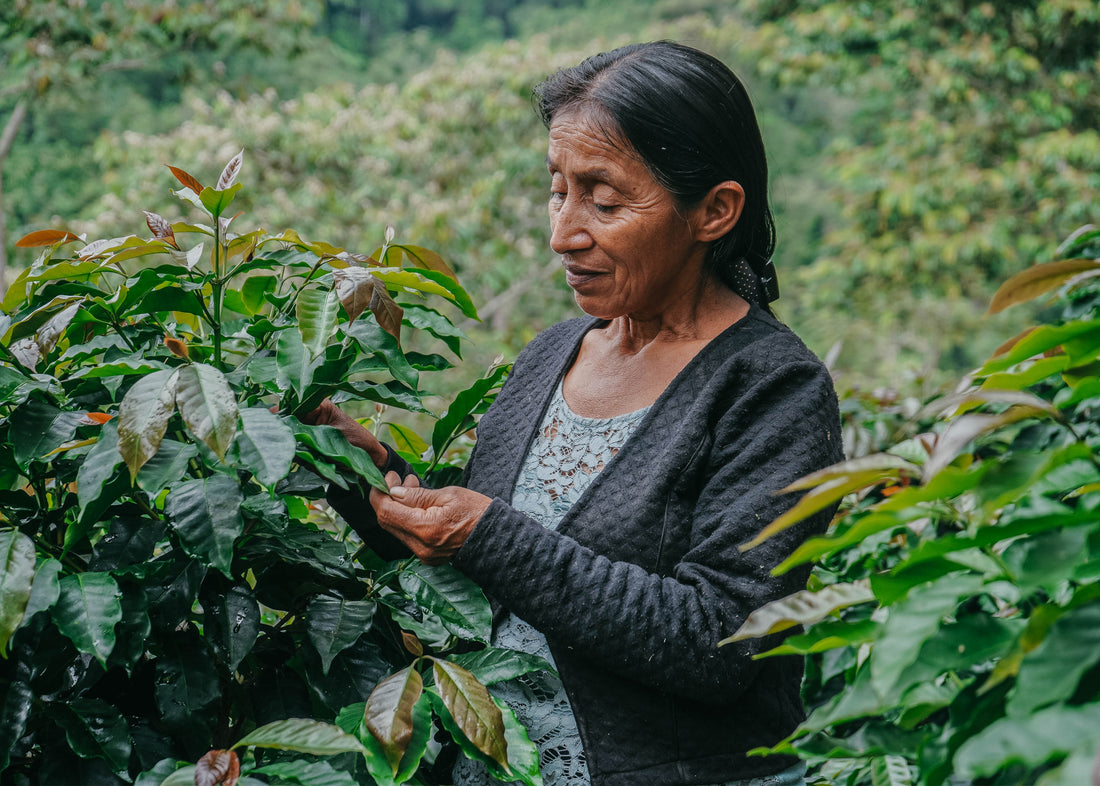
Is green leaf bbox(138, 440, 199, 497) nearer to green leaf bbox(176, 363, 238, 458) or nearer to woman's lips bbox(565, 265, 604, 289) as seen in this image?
green leaf bbox(176, 363, 238, 458)

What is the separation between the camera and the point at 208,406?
96 centimetres

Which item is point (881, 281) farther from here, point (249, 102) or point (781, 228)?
point (781, 228)

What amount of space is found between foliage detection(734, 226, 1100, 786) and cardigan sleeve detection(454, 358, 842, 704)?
0.30 metres

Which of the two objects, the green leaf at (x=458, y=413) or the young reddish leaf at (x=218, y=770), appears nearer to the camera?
the young reddish leaf at (x=218, y=770)

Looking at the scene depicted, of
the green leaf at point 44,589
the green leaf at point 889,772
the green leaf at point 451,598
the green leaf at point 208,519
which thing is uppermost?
the green leaf at point 208,519

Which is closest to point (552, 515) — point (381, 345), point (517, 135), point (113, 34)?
point (381, 345)

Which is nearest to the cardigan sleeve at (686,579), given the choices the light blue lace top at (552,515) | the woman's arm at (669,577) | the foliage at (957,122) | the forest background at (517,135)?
the woman's arm at (669,577)

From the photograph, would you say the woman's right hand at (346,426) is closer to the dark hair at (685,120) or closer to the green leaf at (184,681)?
the green leaf at (184,681)

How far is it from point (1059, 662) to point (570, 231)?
3.11 ft

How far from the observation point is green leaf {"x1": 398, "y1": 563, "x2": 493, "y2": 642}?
3.92 ft

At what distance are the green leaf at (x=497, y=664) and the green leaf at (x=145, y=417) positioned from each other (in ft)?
1.46

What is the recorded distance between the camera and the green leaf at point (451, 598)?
1193mm

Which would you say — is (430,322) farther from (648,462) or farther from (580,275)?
(648,462)

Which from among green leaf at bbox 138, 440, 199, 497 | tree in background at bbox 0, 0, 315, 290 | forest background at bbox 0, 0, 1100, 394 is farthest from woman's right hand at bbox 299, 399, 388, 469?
tree in background at bbox 0, 0, 315, 290
